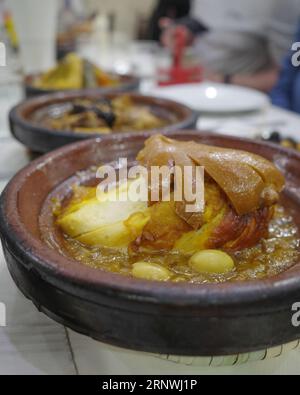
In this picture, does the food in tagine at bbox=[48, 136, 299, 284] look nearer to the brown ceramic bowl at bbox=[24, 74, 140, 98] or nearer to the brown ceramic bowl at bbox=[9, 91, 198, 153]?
the brown ceramic bowl at bbox=[9, 91, 198, 153]

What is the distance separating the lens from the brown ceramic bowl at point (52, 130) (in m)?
1.24

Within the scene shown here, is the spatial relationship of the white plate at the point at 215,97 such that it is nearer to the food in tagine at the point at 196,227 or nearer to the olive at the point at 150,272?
the food in tagine at the point at 196,227

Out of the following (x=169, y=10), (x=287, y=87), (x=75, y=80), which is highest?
(x=75, y=80)

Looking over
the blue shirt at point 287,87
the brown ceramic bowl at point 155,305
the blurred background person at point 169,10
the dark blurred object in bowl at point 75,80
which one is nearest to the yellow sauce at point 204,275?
the brown ceramic bowl at point 155,305

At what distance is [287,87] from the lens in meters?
2.78

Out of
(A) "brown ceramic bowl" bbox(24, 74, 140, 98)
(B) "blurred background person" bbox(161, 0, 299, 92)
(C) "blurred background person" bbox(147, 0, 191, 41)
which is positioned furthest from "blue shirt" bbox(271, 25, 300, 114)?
(C) "blurred background person" bbox(147, 0, 191, 41)

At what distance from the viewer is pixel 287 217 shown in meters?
0.90

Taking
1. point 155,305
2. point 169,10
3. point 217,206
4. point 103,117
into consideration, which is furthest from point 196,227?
→ point 169,10

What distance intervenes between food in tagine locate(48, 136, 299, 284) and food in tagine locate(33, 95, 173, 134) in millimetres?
552

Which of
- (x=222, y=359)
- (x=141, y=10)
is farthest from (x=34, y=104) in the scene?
(x=141, y=10)

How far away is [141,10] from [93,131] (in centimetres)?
610

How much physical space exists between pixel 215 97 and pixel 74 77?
0.65 m

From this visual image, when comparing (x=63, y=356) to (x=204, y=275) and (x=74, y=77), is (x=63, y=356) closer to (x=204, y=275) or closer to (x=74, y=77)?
(x=204, y=275)

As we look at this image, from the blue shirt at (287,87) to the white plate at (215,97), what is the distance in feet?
1.90
